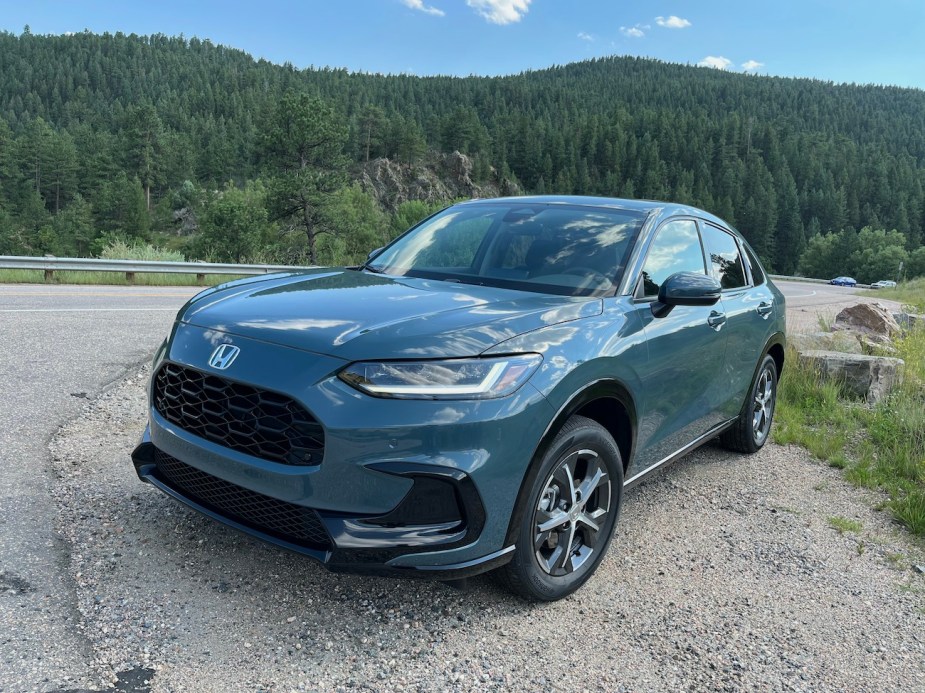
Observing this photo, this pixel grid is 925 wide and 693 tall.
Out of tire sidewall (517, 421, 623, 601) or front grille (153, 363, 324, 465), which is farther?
tire sidewall (517, 421, 623, 601)

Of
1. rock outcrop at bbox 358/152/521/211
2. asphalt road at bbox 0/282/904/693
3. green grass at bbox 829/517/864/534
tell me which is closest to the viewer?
asphalt road at bbox 0/282/904/693

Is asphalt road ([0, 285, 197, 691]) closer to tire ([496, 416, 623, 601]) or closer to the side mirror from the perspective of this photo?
tire ([496, 416, 623, 601])

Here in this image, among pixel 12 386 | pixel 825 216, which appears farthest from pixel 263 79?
pixel 12 386

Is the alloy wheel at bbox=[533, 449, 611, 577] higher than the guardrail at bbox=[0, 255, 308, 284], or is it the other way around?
the alloy wheel at bbox=[533, 449, 611, 577]

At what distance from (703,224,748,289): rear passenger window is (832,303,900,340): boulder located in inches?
277

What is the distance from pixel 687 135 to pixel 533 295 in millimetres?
154527

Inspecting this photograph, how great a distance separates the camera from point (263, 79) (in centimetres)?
15162

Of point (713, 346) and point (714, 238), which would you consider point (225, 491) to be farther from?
point (714, 238)

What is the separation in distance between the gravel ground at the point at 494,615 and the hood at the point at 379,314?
1051 mm

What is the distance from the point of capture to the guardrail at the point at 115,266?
1425 cm

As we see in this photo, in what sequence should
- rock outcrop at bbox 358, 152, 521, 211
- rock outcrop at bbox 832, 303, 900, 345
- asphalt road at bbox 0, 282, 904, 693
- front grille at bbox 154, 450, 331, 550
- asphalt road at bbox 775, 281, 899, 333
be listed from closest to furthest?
asphalt road at bbox 0, 282, 904, 693 < front grille at bbox 154, 450, 331, 550 < rock outcrop at bbox 832, 303, 900, 345 < asphalt road at bbox 775, 281, 899, 333 < rock outcrop at bbox 358, 152, 521, 211

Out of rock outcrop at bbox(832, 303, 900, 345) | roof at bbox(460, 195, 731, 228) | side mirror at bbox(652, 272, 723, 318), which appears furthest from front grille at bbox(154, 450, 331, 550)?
rock outcrop at bbox(832, 303, 900, 345)

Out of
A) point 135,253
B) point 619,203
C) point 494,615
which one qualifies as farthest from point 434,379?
point 135,253

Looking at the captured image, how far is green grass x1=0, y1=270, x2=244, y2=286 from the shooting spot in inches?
578
